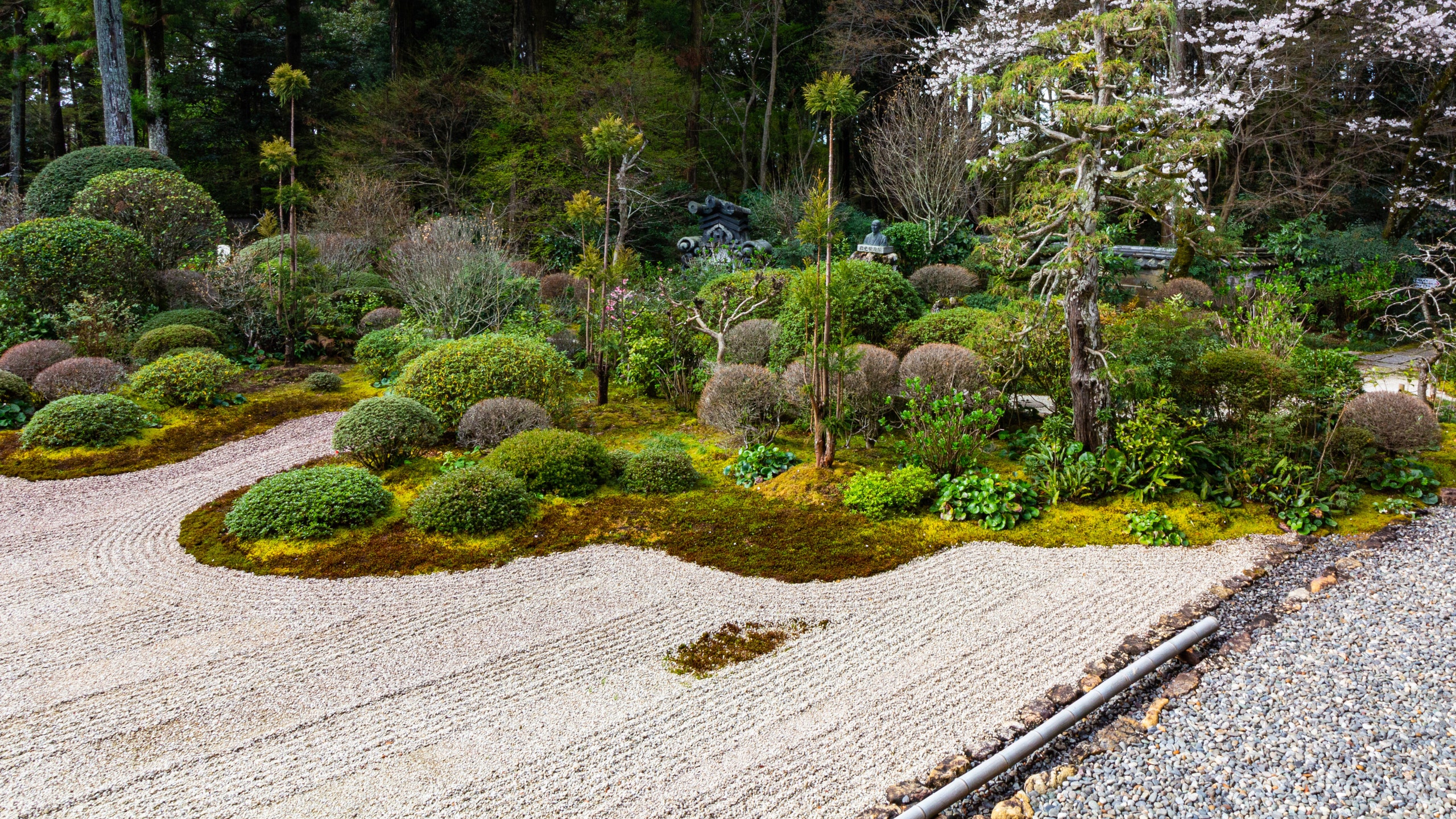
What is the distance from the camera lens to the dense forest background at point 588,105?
15.4 metres

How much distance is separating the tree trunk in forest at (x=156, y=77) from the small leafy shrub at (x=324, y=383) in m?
10.5

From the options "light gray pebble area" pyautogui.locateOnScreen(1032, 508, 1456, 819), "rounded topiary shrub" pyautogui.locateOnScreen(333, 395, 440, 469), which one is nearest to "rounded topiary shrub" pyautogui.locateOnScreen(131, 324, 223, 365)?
"rounded topiary shrub" pyautogui.locateOnScreen(333, 395, 440, 469)

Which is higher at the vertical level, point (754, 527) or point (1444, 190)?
point (1444, 190)

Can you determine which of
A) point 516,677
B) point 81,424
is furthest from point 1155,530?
point 81,424

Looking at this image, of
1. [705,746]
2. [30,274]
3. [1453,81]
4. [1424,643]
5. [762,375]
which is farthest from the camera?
[1453,81]

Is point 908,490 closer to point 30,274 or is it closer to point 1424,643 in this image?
point 1424,643

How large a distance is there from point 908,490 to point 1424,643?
2.94 m

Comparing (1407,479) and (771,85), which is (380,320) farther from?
(771,85)

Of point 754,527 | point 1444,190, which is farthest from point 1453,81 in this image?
point 754,527

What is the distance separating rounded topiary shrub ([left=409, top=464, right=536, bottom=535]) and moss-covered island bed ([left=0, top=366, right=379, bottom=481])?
330 centimetres

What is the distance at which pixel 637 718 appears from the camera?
3803 mm

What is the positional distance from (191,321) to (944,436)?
954cm

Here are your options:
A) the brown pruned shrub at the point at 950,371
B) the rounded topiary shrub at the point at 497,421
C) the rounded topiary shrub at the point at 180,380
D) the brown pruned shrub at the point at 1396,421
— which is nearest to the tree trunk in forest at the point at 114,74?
the rounded topiary shrub at the point at 180,380

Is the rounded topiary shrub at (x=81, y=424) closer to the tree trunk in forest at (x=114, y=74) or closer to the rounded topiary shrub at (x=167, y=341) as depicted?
the rounded topiary shrub at (x=167, y=341)
